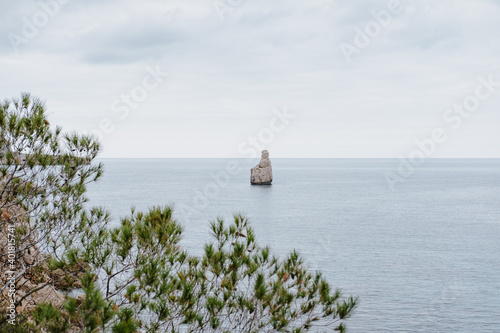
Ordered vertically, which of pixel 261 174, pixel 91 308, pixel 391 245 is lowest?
pixel 391 245

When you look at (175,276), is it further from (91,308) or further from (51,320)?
(91,308)

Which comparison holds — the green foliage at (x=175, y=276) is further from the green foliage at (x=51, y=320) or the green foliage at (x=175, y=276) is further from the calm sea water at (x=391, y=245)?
the calm sea water at (x=391, y=245)

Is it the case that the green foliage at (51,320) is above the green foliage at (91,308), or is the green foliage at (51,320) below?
below

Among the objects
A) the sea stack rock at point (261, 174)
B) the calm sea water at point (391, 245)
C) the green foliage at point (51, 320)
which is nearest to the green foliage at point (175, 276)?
the green foliage at point (51, 320)

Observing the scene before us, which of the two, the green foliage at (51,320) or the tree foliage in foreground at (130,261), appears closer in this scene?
the green foliage at (51,320)

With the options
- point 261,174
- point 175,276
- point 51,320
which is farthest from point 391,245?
point 261,174

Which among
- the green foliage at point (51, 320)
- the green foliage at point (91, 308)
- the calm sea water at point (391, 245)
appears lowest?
the calm sea water at point (391, 245)

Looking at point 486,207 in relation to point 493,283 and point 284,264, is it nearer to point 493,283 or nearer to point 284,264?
point 493,283

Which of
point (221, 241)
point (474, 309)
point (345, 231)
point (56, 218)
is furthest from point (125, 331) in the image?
point (345, 231)

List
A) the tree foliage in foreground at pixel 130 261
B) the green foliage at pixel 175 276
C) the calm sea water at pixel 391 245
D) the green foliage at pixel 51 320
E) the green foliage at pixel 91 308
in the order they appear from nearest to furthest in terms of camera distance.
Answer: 1. the green foliage at pixel 91 308
2. the green foliage at pixel 51 320
3. the tree foliage in foreground at pixel 130 261
4. the green foliage at pixel 175 276
5. the calm sea water at pixel 391 245

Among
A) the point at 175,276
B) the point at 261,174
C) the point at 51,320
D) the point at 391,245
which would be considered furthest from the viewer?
the point at 261,174

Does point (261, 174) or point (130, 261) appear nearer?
point (130, 261)

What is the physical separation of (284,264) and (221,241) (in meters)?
1.39

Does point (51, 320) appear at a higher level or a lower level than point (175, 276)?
lower
